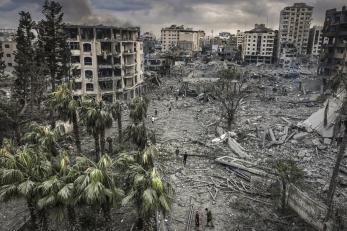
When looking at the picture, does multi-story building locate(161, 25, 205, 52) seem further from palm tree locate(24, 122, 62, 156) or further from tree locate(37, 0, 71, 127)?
palm tree locate(24, 122, 62, 156)

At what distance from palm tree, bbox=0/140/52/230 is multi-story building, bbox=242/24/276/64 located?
140755 mm

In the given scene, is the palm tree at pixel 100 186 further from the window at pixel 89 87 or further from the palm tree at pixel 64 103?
the window at pixel 89 87

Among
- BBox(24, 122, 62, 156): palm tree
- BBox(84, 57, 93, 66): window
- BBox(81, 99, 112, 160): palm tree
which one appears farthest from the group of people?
BBox(84, 57, 93, 66): window

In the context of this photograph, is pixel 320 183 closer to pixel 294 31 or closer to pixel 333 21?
pixel 333 21

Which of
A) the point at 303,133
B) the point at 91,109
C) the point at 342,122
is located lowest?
the point at 303,133

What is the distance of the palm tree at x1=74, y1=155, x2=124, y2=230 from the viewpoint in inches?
416

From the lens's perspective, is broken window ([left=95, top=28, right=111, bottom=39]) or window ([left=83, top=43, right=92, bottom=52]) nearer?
window ([left=83, top=43, right=92, bottom=52])

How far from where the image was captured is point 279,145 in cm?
3066

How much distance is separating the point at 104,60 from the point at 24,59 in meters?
21.4

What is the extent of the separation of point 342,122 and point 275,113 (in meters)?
17.5

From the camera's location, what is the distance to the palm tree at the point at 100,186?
416 inches

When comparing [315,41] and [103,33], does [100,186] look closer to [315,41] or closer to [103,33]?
[103,33]

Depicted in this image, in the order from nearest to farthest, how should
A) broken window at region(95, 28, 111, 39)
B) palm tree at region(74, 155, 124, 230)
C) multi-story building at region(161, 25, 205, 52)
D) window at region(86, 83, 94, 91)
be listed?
palm tree at region(74, 155, 124, 230), window at region(86, 83, 94, 91), broken window at region(95, 28, 111, 39), multi-story building at region(161, 25, 205, 52)

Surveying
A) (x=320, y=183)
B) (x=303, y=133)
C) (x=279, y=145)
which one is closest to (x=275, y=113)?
(x=303, y=133)
